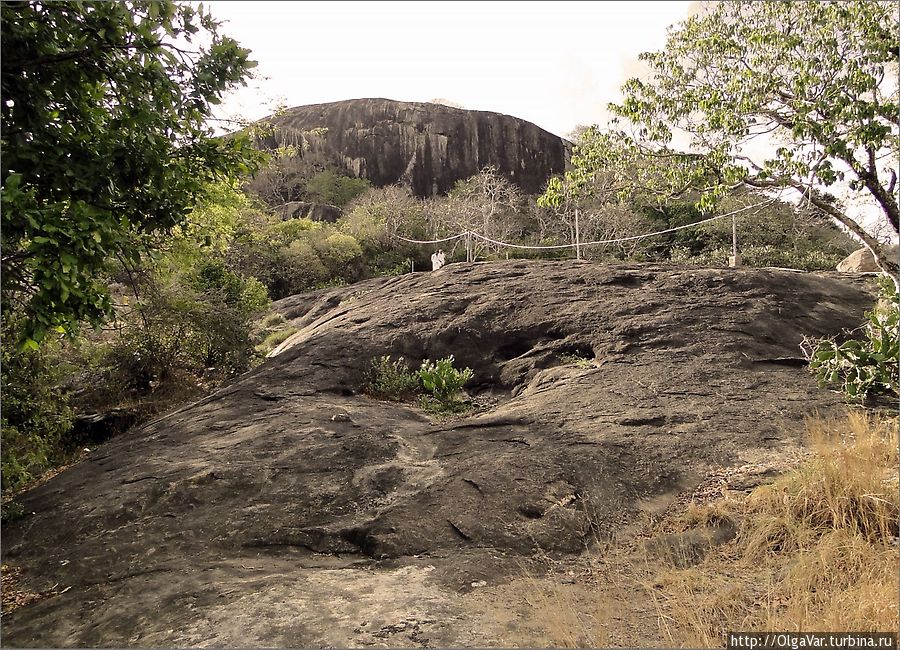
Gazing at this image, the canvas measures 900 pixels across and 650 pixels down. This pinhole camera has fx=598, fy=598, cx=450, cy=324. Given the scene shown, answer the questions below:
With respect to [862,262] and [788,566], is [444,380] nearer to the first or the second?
[788,566]

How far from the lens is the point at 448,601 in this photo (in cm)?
370

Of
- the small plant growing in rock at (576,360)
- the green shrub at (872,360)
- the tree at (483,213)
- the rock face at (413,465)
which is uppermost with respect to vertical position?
the tree at (483,213)

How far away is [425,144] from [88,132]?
125 ft

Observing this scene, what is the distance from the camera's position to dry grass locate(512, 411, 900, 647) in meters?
3.01

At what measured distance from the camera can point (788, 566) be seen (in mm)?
3762

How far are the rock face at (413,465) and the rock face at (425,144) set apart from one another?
31.4m

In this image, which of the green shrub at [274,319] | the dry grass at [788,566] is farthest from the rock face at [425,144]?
the dry grass at [788,566]

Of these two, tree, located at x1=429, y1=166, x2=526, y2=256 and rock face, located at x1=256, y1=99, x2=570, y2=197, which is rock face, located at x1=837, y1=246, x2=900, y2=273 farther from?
rock face, located at x1=256, y1=99, x2=570, y2=197

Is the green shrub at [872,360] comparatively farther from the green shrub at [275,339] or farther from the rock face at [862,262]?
the green shrub at [275,339]

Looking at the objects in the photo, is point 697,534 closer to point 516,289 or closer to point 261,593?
point 261,593

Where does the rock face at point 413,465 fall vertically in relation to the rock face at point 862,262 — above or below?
below

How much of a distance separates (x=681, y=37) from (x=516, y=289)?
17.2 feet

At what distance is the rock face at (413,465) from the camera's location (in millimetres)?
3770

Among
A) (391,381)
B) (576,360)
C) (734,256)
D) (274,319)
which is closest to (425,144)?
(274,319)
